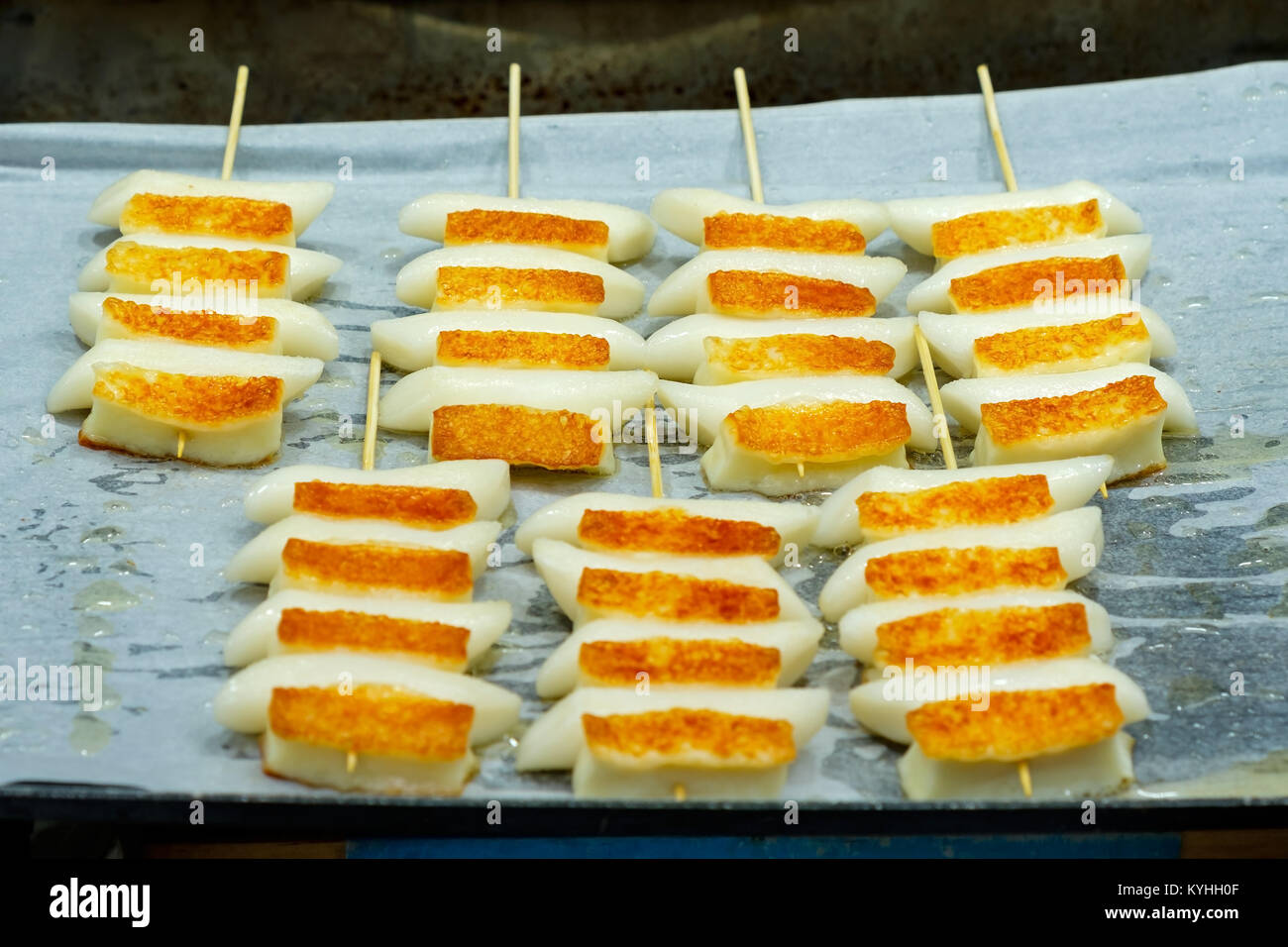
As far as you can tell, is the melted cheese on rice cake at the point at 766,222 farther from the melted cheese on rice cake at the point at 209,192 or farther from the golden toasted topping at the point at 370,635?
the golden toasted topping at the point at 370,635

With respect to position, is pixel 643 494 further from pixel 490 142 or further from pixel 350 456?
pixel 490 142

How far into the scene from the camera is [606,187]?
470 centimetres

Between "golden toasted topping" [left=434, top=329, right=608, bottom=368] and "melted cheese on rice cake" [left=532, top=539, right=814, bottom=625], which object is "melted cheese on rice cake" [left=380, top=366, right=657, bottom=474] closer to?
"golden toasted topping" [left=434, top=329, right=608, bottom=368]

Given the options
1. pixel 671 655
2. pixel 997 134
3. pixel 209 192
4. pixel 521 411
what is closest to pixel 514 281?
pixel 521 411

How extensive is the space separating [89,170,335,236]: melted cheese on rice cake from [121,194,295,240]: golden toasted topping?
0.03 m

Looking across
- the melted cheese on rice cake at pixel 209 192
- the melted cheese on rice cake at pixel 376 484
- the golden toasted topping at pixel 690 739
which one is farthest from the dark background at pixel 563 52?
the golden toasted topping at pixel 690 739

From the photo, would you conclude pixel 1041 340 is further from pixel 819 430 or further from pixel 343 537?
pixel 343 537

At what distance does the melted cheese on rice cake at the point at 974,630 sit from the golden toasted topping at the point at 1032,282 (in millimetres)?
1133

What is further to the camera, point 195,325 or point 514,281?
point 514,281

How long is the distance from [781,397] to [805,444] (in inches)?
7.2

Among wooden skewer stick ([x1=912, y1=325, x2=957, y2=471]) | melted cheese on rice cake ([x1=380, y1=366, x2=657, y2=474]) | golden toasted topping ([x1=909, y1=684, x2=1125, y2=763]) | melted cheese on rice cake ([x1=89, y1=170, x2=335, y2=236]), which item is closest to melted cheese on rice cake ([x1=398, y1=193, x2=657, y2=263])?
melted cheese on rice cake ([x1=89, y1=170, x2=335, y2=236])

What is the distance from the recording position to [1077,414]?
365 centimetres

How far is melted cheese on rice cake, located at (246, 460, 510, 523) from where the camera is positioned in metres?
3.32
